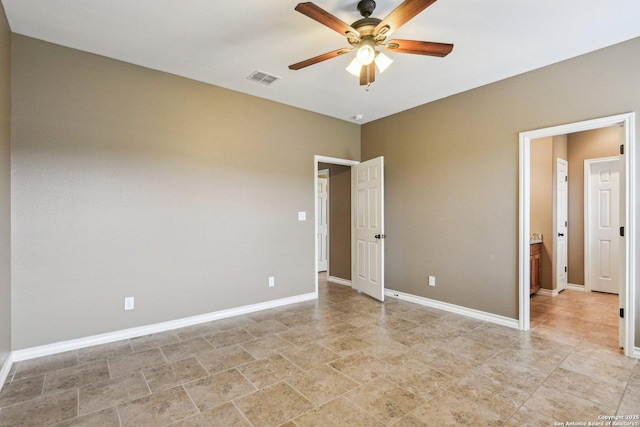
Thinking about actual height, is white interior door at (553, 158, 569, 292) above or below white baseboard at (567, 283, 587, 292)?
above

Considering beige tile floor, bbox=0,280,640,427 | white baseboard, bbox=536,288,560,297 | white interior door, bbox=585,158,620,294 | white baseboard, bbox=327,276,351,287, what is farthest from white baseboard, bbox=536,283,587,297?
white baseboard, bbox=327,276,351,287

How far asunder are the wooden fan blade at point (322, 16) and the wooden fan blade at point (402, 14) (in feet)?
0.64

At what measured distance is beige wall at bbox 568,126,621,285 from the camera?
4.97 metres

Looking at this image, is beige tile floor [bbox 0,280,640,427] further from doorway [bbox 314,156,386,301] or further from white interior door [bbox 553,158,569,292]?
white interior door [bbox 553,158,569,292]

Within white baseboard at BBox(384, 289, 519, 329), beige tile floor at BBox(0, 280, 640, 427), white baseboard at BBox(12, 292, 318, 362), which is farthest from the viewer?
white baseboard at BBox(384, 289, 519, 329)

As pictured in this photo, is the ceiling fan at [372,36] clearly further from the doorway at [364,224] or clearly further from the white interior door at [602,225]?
the white interior door at [602,225]

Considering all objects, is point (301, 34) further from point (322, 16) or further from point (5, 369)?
point (5, 369)

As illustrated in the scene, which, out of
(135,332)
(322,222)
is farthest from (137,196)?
(322,222)

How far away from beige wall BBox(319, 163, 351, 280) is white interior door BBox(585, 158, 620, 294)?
12.6ft

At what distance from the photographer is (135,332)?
10.4ft

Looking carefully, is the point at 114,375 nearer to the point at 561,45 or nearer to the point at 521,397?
the point at 521,397

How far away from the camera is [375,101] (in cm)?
422

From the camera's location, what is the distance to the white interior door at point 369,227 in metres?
4.50

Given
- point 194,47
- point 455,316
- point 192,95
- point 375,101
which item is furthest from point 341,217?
point 194,47
